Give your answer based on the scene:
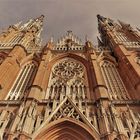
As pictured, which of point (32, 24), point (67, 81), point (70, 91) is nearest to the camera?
point (70, 91)

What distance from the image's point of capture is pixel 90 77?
1781cm

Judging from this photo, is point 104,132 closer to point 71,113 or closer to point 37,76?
Result: point 71,113

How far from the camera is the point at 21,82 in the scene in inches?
688

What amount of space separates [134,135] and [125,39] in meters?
16.1

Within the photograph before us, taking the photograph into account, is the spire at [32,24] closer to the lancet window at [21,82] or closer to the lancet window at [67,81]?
the lancet window at [21,82]

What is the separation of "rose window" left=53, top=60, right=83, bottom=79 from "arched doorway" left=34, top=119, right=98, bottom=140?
6095 mm

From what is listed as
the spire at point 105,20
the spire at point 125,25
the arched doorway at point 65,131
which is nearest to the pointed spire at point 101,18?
the spire at point 105,20

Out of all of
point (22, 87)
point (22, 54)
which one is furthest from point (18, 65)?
point (22, 87)

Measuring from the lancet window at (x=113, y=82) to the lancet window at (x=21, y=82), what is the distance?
6.28 metres

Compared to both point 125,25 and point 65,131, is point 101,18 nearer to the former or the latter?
point 125,25

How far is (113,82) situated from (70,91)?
370 cm

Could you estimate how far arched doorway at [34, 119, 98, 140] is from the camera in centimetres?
1184

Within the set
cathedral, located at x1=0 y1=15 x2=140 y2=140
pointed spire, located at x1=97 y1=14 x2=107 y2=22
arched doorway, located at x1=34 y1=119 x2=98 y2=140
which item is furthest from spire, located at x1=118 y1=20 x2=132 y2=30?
arched doorway, located at x1=34 y1=119 x2=98 y2=140

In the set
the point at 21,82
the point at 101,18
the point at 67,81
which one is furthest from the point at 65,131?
the point at 101,18
